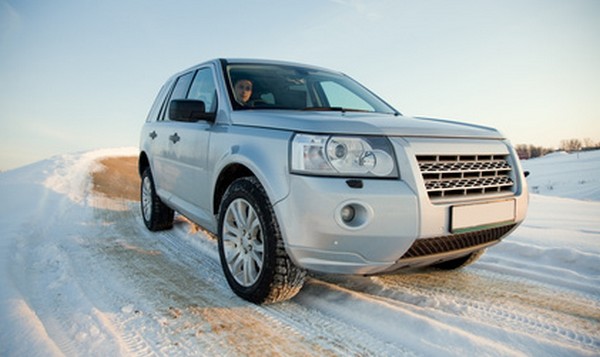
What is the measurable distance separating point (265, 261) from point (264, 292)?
0.21 m

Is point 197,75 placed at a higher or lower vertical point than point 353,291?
higher

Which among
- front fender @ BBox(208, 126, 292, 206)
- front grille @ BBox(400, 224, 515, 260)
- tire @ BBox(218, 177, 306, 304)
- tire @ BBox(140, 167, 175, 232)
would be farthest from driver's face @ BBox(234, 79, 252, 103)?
tire @ BBox(140, 167, 175, 232)

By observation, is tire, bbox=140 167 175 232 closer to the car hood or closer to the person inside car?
the person inside car

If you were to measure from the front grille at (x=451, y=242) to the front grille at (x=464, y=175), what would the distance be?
24cm

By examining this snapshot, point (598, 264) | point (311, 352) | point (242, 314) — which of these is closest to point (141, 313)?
point (242, 314)

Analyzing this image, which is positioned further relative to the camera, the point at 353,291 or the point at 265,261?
the point at 353,291

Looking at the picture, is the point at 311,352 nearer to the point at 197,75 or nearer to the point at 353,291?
the point at 353,291

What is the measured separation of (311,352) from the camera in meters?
1.89

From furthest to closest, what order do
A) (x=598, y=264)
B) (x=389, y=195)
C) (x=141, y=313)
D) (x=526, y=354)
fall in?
(x=598, y=264) → (x=141, y=313) → (x=389, y=195) → (x=526, y=354)

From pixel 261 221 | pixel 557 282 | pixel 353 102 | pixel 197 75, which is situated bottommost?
pixel 557 282

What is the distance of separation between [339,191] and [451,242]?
77cm

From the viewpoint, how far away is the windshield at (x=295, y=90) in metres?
3.00

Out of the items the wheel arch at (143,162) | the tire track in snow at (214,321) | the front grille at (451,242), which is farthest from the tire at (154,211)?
the front grille at (451,242)

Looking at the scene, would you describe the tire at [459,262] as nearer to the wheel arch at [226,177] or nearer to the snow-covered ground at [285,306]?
the snow-covered ground at [285,306]
